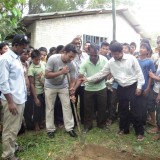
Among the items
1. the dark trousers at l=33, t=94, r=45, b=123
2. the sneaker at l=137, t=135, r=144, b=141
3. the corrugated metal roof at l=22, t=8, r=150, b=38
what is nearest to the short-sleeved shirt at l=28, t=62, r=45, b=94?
the dark trousers at l=33, t=94, r=45, b=123

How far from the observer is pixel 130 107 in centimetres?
523

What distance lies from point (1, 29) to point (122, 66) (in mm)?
3867

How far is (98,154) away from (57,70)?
1.76m

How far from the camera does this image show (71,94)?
526 cm

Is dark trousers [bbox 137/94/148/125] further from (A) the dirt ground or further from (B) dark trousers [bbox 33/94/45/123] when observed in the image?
(B) dark trousers [bbox 33/94/45/123]

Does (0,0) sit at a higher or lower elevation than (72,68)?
higher

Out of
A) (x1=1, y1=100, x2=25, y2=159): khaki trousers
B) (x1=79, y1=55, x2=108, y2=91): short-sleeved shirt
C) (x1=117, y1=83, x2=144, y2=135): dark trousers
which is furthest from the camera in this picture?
(x1=79, y1=55, x2=108, y2=91): short-sleeved shirt

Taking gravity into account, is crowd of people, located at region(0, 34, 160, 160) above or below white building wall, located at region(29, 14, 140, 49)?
below

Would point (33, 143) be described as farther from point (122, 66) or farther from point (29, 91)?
point (122, 66)

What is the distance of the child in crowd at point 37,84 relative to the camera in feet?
17.8

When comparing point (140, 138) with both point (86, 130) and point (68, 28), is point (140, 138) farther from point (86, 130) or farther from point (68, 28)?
point (68, 28)

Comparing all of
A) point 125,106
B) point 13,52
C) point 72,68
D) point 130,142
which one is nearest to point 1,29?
point 72,68

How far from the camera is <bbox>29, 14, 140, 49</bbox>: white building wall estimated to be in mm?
11883

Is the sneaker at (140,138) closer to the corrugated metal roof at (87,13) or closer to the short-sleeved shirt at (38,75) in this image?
the short-sleeved shirt at (38,75)
